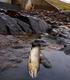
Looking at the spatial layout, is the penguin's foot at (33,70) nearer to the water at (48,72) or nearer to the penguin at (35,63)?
the penguin at (35,63)

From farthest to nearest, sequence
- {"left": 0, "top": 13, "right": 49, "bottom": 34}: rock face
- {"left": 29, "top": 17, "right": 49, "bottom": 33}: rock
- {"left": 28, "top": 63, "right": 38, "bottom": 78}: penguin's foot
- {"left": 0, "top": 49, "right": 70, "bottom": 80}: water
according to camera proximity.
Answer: {"left": 29, "top": 17, "right": 49, "bottom": 33}: rock, {"left": 0, "top": 13, "right": 49, "bottom": 34}: rock face, {"left": 0, "top": 49, "right": 70, "bottom": 80}: water, {"left": 28, "top": 63, "right": 38, "bottom": 78}: penguin's foot

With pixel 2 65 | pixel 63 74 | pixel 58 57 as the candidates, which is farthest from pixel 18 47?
pixel 63 74

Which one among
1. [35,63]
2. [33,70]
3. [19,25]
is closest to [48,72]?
[35,63]

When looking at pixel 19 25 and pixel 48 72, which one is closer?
pixel 48 72

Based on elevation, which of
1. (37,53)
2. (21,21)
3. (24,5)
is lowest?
(24,5)

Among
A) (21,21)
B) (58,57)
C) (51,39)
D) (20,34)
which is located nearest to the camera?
(58,57)

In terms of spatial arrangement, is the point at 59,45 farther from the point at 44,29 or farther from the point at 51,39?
the point at 44,29

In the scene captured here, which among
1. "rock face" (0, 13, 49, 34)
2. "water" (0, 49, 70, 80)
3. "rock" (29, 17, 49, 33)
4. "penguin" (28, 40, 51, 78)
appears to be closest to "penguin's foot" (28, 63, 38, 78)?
"penguin" (28, 40, 51, 78)

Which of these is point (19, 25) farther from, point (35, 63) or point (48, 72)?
point (35, 63)

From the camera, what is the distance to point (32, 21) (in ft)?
46.5

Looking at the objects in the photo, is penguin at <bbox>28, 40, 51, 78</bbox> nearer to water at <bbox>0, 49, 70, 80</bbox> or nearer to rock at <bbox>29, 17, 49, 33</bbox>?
water at <bbox>0, 49, 70, 80</bbox>

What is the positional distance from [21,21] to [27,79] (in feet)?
27.1

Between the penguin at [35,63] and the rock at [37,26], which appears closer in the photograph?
the penguin at [35,63]

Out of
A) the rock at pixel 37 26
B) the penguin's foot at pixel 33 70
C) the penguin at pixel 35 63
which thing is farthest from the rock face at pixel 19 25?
the penguin's foot at pixel 33 70
